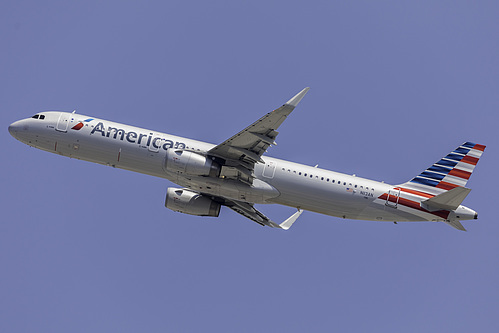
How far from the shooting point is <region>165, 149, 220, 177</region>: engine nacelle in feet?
143

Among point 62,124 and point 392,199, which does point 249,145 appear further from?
point 62,124

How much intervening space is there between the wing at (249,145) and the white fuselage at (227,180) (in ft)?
3.53

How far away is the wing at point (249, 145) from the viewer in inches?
1592

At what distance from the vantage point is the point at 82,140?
154 feet

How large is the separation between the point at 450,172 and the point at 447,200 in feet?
14.7

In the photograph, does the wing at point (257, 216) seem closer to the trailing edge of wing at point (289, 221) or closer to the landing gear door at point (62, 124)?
the trailing edge of wing at point (289, 221)

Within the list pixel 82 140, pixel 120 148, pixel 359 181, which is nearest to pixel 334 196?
pixel 359 181

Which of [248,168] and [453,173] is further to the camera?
[453,173]

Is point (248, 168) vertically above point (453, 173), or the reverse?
point (453, 173)

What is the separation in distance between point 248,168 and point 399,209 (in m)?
12.4

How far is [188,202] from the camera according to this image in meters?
49.1

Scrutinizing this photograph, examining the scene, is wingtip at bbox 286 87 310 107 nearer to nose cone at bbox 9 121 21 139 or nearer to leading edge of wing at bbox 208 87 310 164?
leading edge of wing at bbox 208 87 310 164

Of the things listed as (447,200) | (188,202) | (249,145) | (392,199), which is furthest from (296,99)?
(447,200)

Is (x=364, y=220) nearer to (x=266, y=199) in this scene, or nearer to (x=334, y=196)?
(x=334, y=196)
